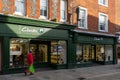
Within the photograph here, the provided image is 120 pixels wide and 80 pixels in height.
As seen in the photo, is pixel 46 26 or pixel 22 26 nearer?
pixel 22 26

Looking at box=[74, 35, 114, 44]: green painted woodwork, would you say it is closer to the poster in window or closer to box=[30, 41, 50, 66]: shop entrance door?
box=[30, 41, 50, 66]: shop entrance door

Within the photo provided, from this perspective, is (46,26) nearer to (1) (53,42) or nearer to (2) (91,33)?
(1) (53,42)

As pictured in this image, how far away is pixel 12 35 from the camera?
19.1 meters

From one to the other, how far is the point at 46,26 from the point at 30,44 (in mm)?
1929

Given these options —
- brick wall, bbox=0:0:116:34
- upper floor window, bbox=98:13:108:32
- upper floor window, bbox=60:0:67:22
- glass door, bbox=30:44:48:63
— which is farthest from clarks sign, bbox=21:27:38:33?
upper floor window, bbox=98:13:108:32

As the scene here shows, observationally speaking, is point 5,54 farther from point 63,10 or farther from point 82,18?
point 82,18

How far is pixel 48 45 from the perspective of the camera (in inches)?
929

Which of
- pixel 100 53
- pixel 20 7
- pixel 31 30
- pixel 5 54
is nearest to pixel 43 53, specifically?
pixel 31 30

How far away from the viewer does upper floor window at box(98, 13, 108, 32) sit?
29659 mm

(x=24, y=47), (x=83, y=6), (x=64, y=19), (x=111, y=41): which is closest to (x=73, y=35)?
(x=64, y=19)

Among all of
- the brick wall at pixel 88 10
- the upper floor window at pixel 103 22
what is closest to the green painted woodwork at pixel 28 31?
the brick wall at pixel 88 10

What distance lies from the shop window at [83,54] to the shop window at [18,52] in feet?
22.3

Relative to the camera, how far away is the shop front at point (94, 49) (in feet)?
85.4

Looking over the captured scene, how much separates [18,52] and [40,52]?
320 cm
